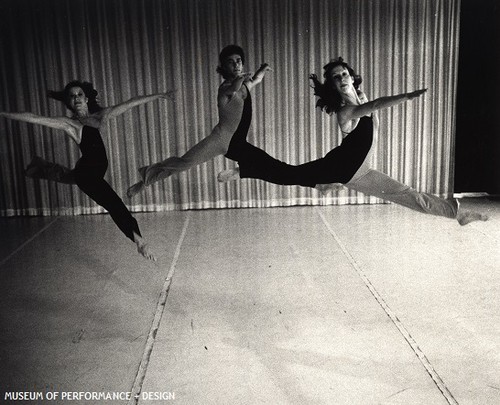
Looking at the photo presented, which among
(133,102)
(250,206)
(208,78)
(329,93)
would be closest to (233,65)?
(329,93)

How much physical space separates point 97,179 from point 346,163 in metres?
2.01

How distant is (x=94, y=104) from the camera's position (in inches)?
179

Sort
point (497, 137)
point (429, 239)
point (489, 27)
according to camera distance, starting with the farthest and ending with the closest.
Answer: point (497, 137) < point (489, 27) < point (429, 239)

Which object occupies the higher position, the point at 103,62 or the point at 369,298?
the point at 103,62

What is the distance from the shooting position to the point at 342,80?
4.09m

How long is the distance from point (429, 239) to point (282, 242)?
6.76 ft

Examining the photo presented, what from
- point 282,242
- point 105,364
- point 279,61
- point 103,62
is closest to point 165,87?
point 103,62

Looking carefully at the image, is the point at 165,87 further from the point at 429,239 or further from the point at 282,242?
the point at 429,239

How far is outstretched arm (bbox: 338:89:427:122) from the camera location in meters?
3.60

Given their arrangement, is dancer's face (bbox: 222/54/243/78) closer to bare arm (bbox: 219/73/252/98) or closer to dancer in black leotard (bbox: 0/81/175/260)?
bare arm (bbox: 219/73/252/98)

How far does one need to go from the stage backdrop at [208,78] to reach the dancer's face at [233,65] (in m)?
4.33

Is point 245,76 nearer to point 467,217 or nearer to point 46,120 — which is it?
point 46,120

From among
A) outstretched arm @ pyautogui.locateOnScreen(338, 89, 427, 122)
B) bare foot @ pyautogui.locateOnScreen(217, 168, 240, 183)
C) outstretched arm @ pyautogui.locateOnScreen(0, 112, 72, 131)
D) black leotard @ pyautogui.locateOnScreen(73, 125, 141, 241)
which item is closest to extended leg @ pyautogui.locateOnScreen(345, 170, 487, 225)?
outstretched arm @ pyautogui.locateOnScreen(338, 89, 427, 122)

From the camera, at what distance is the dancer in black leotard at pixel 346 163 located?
4.10 m
